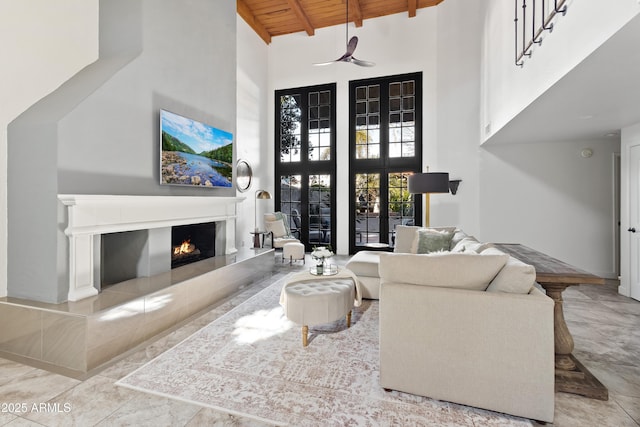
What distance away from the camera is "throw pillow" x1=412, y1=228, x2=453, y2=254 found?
4.01 meters

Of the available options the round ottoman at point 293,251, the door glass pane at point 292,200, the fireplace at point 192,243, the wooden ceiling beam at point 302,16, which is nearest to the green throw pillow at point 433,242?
the round ottoman at point 293,251

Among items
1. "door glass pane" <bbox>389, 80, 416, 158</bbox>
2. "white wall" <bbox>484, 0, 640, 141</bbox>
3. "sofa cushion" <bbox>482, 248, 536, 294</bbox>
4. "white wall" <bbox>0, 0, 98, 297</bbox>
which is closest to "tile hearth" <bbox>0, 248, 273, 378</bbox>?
"white wall" <bbox>0, 0, 98, 297</bbox>

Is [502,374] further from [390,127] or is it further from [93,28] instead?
[390,127]

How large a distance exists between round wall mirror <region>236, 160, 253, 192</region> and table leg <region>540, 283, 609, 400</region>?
5.48 metres

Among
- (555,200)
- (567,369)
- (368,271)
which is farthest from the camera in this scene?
(555,200)

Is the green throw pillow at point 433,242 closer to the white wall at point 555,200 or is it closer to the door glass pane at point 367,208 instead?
the white wall at point 555,200

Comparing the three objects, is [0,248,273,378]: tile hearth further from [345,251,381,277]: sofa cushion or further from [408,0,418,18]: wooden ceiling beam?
[408,0,418,18]: wooden ceiling beam

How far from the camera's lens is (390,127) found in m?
6.90

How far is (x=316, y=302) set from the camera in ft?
8.39

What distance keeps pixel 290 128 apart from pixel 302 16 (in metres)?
2.39

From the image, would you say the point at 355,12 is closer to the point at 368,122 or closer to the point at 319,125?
the point at 368,122

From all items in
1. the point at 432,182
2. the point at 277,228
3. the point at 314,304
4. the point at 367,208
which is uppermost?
the point at 432,182

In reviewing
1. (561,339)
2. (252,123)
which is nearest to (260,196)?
(252,123)

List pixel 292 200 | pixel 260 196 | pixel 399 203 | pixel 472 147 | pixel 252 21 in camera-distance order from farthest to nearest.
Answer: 1. pixel 292 200
2. pixel 399 203
3. pixel 252 21
4. pixel 260 196
5. pixel 472 147
